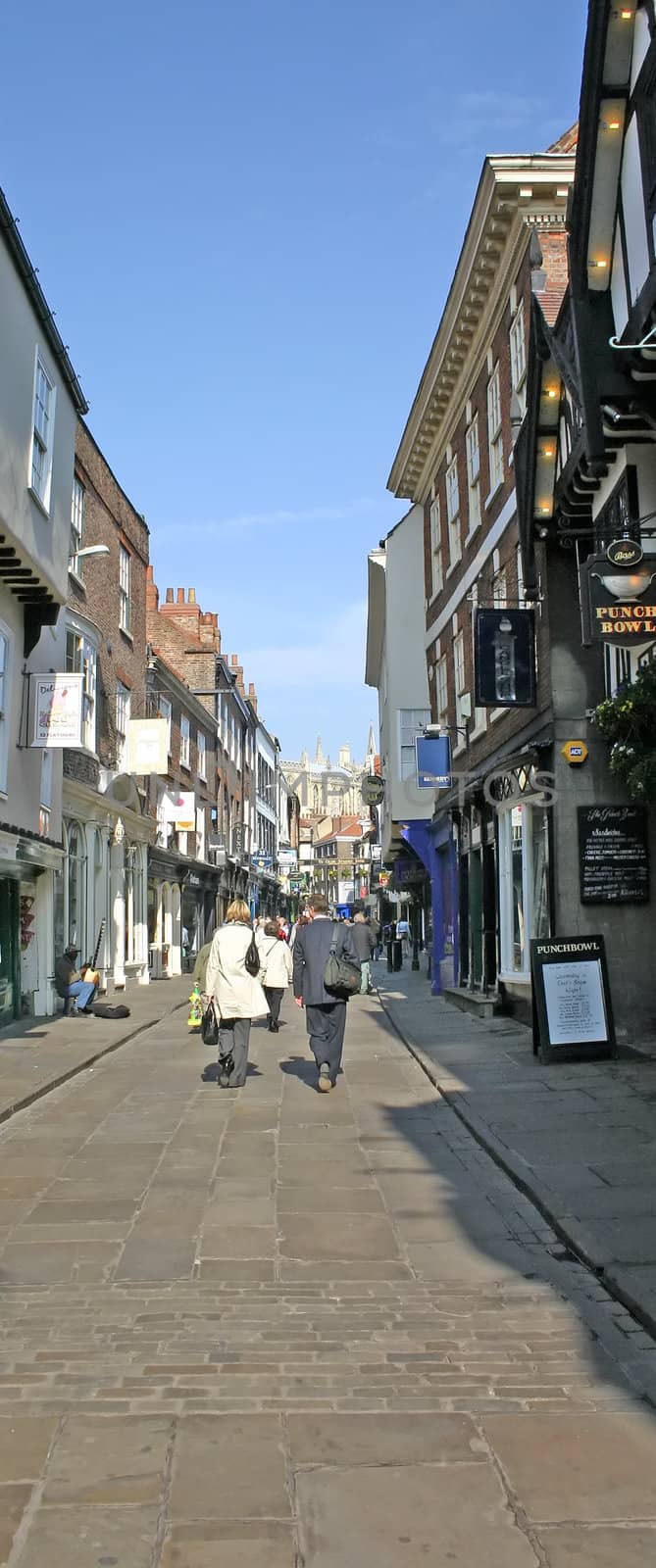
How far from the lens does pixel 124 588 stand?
26.2 m

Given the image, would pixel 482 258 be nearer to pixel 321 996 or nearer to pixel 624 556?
pixel 624 556

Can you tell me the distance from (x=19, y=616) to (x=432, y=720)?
11008mm

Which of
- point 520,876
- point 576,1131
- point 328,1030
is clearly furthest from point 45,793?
point 576,1131

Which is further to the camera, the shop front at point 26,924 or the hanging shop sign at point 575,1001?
the shop front at point 26,924

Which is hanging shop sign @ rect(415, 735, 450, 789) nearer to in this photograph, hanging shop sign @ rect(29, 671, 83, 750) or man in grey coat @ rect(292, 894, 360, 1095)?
hanging shop sign @ rect(29, 671, 83, 750)

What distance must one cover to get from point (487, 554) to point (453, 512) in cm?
385

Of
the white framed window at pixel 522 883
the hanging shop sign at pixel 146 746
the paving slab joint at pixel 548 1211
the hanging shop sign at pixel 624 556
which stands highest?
the hanging shop sign at pixel 146 746

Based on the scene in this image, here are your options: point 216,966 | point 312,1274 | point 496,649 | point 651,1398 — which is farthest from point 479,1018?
point 651,1398

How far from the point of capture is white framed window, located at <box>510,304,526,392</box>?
656 inches

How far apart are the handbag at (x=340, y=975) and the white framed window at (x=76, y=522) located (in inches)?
493

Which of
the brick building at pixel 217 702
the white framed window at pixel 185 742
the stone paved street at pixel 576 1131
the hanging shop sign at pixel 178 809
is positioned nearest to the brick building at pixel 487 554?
the stone paved street at pixel 576 1131

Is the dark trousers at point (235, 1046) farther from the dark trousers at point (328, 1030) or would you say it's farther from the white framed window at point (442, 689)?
the white framed window at point (442, 689)

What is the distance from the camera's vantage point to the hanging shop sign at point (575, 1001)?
11953 millimetres

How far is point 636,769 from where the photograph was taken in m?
10.9
